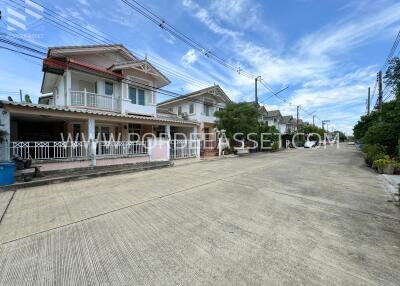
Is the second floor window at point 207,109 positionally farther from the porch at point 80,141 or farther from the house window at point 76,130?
the house window at point 76,130

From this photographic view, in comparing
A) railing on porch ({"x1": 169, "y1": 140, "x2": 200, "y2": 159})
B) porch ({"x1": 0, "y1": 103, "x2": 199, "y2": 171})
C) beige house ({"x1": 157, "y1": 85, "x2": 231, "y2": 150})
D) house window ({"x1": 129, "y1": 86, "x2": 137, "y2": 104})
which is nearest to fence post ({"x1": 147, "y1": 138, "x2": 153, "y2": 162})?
porch ({"x1": 0, "y1": 103, "x2": 199, "y2": 171})

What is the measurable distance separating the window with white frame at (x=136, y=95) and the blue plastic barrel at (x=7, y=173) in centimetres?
893

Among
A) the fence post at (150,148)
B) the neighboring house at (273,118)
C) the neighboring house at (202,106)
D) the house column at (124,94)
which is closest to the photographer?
the fence post at (150,148)

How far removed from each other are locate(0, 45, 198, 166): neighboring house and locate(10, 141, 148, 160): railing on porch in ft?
0.12

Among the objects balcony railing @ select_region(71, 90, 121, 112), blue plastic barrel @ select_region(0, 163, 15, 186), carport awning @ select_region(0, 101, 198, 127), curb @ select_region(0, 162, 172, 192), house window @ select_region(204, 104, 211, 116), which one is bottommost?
curb @ select_region(0, 162, 172, 192)

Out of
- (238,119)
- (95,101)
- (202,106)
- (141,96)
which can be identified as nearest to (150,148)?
(95,101)

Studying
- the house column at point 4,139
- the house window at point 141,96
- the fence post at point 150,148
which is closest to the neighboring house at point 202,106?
the house window at point 141,96

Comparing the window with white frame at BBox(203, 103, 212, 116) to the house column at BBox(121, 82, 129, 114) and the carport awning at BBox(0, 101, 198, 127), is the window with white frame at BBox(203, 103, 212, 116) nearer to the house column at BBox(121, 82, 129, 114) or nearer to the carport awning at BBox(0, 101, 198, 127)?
the house column at BBox(121, 82, 129, 114)

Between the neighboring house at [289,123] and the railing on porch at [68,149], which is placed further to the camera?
the neighboring house at [289,123]

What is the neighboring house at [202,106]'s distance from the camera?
20.9 m

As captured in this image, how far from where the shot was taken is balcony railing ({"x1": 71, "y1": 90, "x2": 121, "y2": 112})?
12.1 meters

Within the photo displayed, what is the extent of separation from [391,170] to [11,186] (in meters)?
15.9

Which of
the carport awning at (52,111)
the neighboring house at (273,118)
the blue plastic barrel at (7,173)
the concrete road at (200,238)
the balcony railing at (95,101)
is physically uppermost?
the neighboring house at (273,118)

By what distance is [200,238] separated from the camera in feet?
11.4
